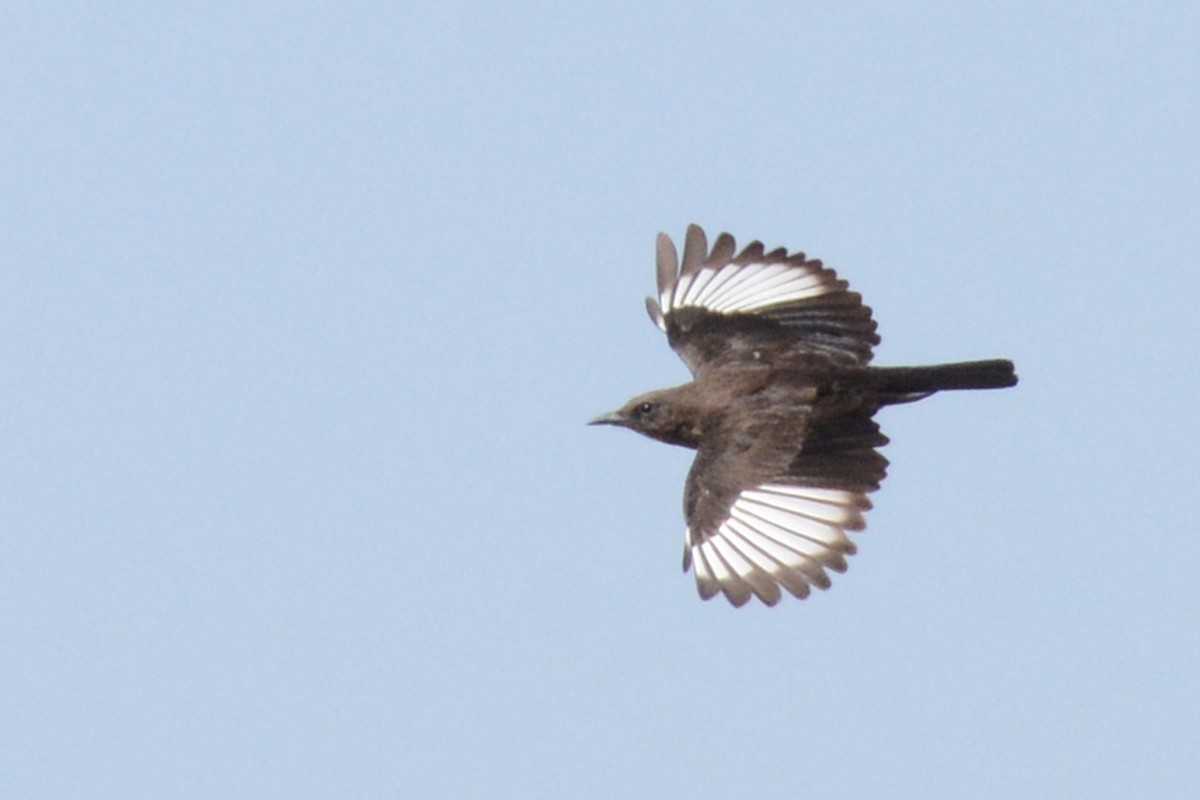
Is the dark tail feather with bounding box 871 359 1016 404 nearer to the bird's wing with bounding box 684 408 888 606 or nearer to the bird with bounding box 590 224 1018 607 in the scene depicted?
the bird with bounding box 590 224 1018 607

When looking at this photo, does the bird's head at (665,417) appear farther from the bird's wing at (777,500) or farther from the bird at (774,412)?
the bird's wing at (777,500)

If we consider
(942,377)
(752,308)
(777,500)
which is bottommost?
(777,500)

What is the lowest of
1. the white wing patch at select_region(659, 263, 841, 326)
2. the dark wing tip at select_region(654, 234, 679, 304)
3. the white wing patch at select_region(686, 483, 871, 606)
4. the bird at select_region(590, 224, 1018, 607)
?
the white wing patch at select_region(686, 483, 871, 606)

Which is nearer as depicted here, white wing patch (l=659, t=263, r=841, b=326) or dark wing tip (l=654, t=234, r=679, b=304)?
white wing patch (l=659, t=263, r=841, b=326)

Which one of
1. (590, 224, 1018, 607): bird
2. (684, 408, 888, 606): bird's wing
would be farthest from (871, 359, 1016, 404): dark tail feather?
(684, 408, 888, 606): bird's wing

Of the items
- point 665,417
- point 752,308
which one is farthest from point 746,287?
point 665,417

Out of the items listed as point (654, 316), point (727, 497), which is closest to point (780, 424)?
point (727, 497)

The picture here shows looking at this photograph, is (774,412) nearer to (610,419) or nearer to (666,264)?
(610,419)
